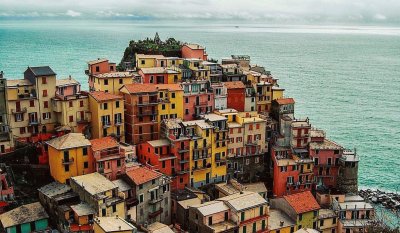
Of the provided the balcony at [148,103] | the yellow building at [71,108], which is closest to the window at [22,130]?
the yellow building at [71,108]

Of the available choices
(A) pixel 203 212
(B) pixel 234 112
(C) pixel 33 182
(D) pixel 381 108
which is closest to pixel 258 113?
(B) pixel 234 112

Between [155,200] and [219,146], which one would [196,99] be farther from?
[155,200]

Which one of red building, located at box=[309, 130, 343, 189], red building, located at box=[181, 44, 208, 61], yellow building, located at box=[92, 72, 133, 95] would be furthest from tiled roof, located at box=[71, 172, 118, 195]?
red building, located at box=[181, 44, 208, 61]

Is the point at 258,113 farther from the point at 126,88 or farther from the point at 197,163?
the point at 126,88

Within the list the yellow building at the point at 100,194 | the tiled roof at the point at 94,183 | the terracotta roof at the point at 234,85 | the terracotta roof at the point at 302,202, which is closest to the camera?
the yellow building at the point at 100,194

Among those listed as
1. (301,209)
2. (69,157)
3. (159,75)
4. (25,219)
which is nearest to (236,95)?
(159,75)

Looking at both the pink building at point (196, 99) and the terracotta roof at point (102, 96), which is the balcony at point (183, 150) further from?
the terracotta roof at point (102, 96)
